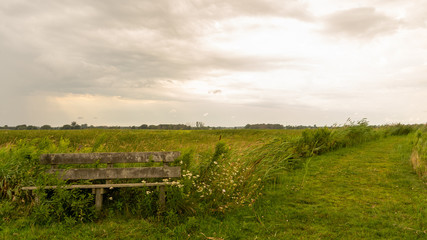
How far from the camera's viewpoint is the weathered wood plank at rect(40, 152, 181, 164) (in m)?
6.62

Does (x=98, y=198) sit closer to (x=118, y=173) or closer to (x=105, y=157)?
(x=118, y=173)

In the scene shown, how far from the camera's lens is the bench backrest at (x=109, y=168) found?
6566 mm

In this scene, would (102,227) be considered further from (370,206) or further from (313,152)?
(313,152)

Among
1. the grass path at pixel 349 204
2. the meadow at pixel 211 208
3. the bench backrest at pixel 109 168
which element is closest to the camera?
the meadow at pixel 211 208

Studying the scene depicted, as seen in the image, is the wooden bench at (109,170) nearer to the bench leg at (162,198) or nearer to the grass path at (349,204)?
the bench leg at (162,198)

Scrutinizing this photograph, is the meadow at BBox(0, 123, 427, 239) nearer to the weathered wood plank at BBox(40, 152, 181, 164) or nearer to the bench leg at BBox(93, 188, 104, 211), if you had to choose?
the bench leg at BBox(93, 188, 104, 211)

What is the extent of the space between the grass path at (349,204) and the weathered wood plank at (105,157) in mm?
2672

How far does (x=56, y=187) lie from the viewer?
626 cm

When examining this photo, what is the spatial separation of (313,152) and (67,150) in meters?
11.7

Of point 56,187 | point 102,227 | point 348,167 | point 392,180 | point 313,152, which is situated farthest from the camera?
point 313,152

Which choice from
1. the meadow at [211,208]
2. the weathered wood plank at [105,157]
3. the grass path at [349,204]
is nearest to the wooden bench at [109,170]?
the weathered wood plank at [105,157]

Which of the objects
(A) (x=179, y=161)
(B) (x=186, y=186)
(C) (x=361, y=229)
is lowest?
(C) (x=361, y=229)

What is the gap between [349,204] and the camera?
24.8 feet

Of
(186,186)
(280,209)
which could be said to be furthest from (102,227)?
(280,209)
